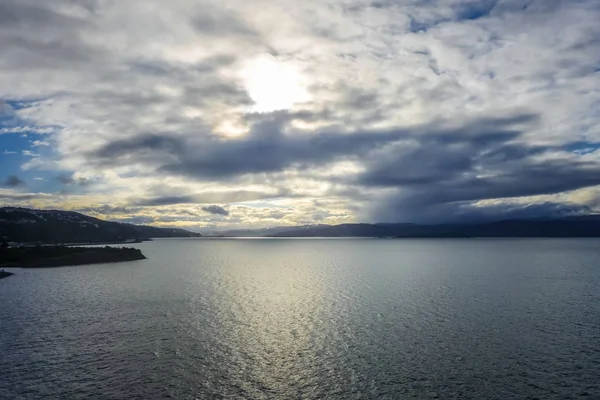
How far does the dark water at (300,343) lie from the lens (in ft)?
132

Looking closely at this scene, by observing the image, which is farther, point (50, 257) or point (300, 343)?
point (50, 257)

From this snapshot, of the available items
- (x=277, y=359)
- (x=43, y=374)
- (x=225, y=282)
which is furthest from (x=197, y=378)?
(x=225, y=282)

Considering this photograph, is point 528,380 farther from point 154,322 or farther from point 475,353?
point 154,322

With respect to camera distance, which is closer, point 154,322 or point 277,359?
point 277,359

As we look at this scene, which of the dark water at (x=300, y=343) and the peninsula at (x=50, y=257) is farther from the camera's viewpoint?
the peninsula at (x=50, y=257)

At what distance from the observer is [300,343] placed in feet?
183

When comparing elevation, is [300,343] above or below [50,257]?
below

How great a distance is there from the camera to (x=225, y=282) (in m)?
125

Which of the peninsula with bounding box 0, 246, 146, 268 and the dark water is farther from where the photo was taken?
the peninsula with bounding box 0, 246, 146, 268

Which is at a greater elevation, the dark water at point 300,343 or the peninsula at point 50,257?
the peninsula at point 50,257

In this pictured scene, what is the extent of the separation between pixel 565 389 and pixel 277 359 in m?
30.1

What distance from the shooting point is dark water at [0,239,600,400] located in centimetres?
4016

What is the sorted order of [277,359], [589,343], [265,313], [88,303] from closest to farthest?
[277,359], [589,343], [265,313], [88,303]

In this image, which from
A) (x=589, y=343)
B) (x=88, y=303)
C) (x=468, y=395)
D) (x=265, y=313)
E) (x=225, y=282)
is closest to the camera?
(x=468, y=395)
